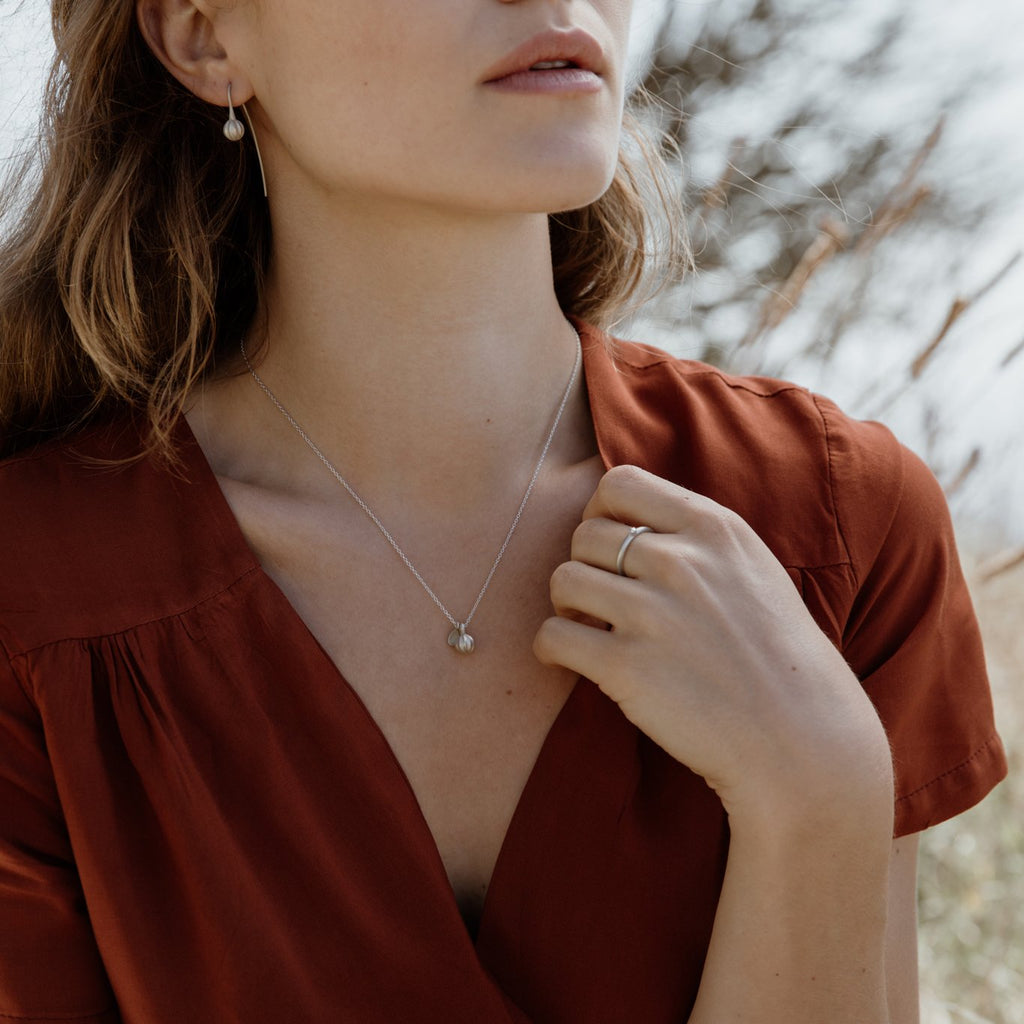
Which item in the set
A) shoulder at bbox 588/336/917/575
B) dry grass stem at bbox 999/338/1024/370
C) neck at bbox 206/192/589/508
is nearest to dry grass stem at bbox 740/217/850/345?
dry grass stem at bbox 999/338/1024/370

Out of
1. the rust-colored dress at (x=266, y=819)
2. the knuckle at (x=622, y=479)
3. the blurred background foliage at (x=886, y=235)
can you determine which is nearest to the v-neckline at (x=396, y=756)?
the rust-colored dress at (x=266, y=819)

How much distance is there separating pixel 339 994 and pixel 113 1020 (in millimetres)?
279

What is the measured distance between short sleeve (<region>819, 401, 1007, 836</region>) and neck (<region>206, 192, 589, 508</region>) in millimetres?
366

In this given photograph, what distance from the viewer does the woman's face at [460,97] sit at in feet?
4.28

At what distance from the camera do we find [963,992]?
2.94 meters

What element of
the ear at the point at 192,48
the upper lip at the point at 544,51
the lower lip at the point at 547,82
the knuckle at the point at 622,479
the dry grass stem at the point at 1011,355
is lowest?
the dry grass stem at the point at 1011,355

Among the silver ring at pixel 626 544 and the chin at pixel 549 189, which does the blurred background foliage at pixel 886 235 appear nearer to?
the chin at pixel 549 189

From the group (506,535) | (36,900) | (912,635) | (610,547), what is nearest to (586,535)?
(610,547)

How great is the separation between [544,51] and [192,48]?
508mm

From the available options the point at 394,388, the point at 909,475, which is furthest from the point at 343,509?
the point at 909,475

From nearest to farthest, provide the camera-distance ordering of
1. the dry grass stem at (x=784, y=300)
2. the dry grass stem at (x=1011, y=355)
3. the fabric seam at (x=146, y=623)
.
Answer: the fabric seam at (x=146, y=623) < the dry grass stem at (x=1011, y=355) < the dry grass stem at (x=784, y=300)

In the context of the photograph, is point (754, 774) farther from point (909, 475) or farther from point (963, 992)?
point (963, 992)

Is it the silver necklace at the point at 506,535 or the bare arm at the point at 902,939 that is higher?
the silver necklace at the point at 506,535

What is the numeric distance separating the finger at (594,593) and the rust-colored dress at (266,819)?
4.4 inches
